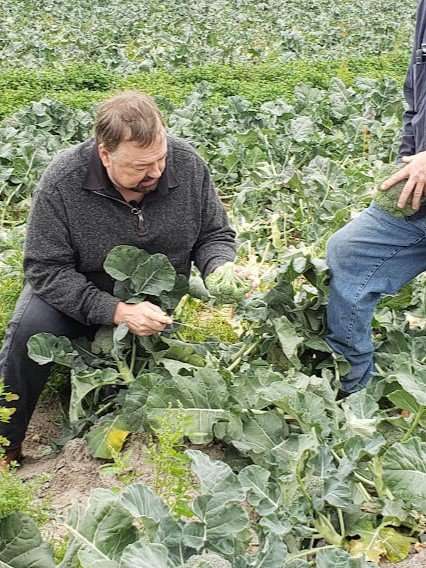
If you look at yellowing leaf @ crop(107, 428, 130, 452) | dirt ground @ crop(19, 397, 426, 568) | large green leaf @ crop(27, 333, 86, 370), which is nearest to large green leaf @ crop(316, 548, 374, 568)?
dirt ground @ crop(19, 397, 426, 568)

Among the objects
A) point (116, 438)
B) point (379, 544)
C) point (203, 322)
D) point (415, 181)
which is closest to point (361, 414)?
point (379, 544)

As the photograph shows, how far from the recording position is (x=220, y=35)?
1355cm

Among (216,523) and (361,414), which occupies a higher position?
(216,523)

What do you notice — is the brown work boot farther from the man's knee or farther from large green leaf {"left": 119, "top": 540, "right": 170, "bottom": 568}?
large green leaf {"left": 119, "top": 540, "right": 170, "bottom": 568}

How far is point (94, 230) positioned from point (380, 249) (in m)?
1.08

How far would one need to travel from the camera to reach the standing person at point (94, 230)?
3.43m

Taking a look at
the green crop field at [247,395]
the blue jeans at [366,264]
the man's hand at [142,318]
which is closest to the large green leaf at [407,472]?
the green crop field at [247,395]

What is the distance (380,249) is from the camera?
3.40 metres

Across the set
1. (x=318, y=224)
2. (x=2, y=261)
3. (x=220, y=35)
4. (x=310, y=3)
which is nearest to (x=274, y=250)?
(x=318, y=224)

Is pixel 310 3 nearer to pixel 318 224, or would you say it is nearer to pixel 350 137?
pixel 350 137

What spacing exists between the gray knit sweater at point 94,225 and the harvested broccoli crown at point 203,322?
380 mm

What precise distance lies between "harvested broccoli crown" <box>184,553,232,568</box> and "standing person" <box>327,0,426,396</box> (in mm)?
1482

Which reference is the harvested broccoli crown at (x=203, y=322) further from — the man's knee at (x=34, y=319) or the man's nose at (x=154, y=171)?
the man's nose at (x=154, y=171)

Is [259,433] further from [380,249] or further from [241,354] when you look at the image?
[380,249]
